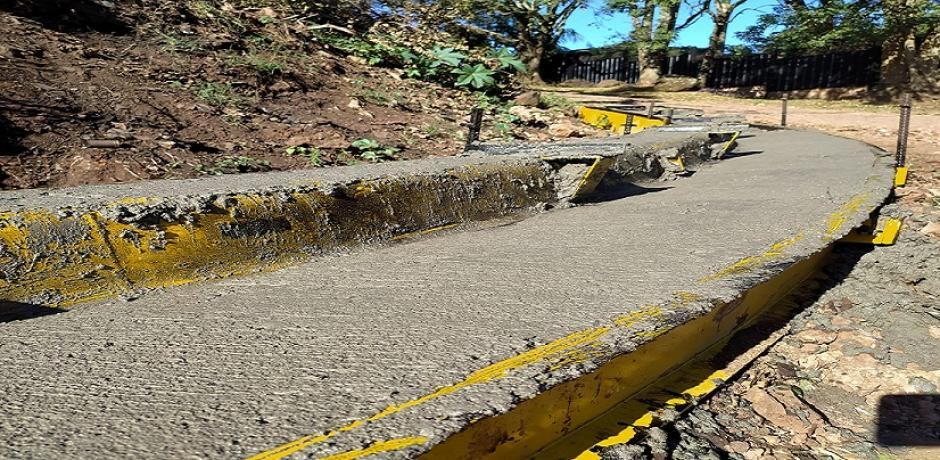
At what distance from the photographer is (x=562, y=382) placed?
56.9 inches

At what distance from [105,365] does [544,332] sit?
3.52ft

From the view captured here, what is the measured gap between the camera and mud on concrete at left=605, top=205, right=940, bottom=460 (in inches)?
70.9

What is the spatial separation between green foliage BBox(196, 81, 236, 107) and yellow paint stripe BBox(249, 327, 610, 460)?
449 cm

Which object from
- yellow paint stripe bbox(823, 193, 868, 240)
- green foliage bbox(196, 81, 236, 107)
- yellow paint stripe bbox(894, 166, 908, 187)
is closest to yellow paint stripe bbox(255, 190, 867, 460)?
yellow paint stripe bbox(823, 193, 868, 240)

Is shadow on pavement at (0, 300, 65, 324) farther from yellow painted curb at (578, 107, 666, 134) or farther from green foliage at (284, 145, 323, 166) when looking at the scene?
yellow painted curb at (578, 107, 666, 134)

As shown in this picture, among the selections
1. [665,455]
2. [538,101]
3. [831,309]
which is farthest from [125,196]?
[538,101]

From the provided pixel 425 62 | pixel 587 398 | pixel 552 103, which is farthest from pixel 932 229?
pixel 425 62

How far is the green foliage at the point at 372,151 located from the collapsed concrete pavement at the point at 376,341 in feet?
6.92

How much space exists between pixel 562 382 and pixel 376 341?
0.51m

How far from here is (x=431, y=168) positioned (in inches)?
138

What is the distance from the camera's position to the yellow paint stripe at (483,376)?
1150 millimetres

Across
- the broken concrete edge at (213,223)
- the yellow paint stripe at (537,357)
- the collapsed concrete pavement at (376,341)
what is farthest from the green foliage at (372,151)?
the yellow paint stripe at (537,357)

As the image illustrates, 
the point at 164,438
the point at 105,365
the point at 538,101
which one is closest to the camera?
the point at 164,438

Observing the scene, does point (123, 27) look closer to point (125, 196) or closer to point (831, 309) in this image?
point (125, 196)
